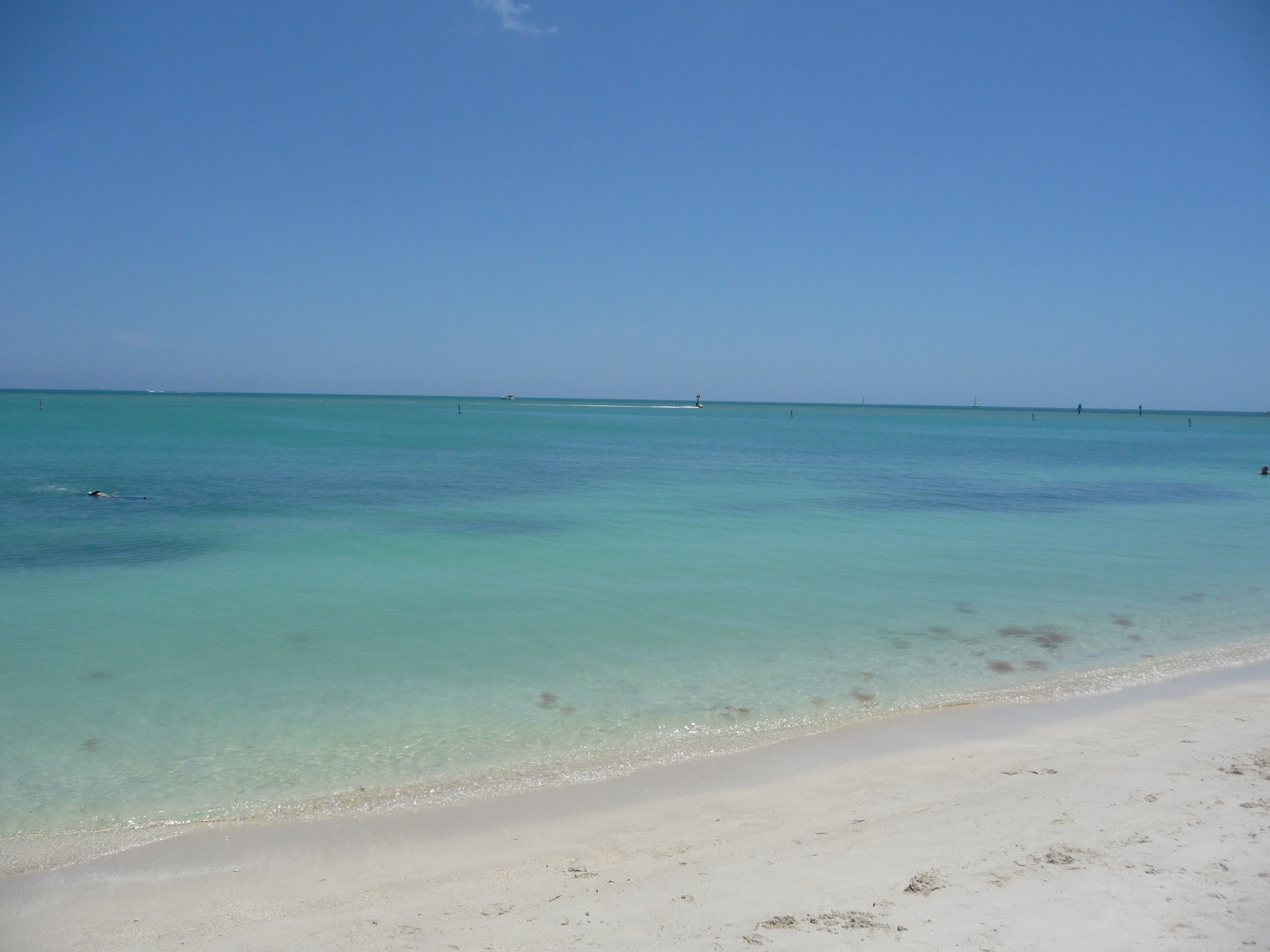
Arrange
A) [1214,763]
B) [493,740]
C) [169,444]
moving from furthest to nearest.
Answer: [169,444], [493,740], [1214,763]

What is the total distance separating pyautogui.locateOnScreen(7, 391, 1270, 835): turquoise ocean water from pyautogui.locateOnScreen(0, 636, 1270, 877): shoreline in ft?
0.15

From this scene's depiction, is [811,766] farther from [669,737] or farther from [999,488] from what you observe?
[999,488]

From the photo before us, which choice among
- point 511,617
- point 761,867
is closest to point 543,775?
point 761,867

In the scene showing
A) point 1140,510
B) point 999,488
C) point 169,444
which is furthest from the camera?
point 169,444

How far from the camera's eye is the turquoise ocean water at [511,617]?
6094mm

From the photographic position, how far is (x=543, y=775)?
18.8 feet

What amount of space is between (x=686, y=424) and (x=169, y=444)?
46.6 metres

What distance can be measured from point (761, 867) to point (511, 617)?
5.70 meters

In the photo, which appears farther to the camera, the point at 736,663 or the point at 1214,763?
the point at 736,663

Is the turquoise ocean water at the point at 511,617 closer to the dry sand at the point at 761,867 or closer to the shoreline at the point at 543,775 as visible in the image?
the shoreline at the point at 543,775

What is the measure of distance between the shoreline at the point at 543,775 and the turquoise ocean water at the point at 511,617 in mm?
44

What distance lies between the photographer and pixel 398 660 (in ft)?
26.7

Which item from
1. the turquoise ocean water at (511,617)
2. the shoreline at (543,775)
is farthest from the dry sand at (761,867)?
the turquoise ocean water at (511,617)

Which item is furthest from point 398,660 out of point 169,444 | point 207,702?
point 169,444
